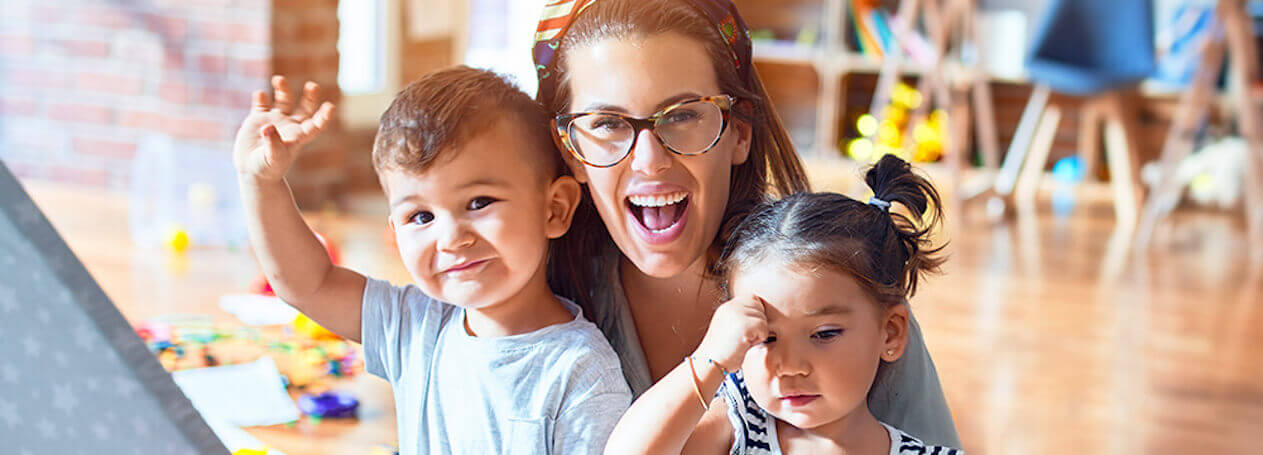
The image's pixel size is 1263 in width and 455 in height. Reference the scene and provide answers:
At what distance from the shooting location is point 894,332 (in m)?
0.99

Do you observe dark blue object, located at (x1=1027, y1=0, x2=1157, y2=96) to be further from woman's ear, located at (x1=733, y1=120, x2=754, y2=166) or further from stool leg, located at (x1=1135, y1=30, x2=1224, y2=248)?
woman's ear, located at (x1=733, y1=120, x2=754, y2=166)

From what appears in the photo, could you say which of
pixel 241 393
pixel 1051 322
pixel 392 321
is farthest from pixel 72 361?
pixel 1051 322

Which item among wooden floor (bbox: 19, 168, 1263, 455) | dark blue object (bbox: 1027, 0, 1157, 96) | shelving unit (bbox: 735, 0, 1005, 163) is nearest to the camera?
wooden floor (bbox: 19, 168, 1263, 455)

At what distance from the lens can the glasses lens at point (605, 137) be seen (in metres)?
1.03

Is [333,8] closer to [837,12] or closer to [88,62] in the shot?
[88,62]

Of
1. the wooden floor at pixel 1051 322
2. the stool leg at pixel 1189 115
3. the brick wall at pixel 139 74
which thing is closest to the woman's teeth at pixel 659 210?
the wooden floor at pixel 1051 322

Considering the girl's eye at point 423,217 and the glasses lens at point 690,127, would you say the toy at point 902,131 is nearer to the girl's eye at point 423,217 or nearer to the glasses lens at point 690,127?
the glasses lens at point 690,127

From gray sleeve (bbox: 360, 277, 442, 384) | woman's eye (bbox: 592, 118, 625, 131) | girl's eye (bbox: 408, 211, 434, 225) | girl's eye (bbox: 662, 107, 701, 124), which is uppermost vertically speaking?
girl's eye (bbox: 662, 107, 701, 124)

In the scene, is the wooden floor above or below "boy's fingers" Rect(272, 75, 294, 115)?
below

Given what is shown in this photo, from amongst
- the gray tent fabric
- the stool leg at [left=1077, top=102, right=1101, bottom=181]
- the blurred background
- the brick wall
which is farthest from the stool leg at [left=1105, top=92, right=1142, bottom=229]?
the gray tent fabric

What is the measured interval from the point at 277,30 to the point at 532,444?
10.4 ft

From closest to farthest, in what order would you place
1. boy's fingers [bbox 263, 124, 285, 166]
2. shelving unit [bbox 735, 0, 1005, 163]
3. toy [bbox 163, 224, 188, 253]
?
boy's fingers [bbox 263, 124, 285, 166] < toy [bbox 163, 224, 188, 253] < shelving unit [bbox 735, 0, 1005, 163]

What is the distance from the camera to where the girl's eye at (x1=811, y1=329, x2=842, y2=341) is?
36.5 inches

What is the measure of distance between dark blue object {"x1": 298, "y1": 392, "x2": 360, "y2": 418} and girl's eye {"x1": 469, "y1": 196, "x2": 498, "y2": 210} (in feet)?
4.18
